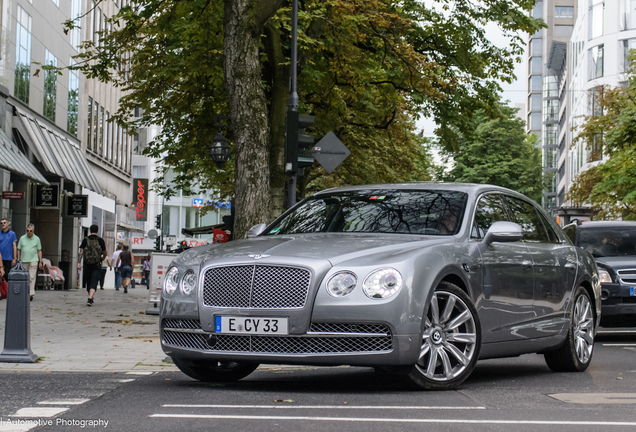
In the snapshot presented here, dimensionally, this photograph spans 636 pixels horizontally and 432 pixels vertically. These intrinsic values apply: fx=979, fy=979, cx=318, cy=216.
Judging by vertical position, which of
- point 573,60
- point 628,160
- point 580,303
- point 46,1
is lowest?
point 580,303

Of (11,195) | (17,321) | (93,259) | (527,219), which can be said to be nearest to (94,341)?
(17,321)

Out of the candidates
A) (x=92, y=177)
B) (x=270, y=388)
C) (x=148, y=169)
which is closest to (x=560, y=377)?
(x=270, y=388)

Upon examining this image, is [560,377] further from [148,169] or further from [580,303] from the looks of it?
[148,169]

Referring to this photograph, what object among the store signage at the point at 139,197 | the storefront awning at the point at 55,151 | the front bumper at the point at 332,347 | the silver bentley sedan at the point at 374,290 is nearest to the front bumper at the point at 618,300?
the silver bentley sedan at the point at 374,290

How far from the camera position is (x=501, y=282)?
7855mm

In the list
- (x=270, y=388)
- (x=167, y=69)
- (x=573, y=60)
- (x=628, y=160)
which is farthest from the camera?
(x=573, y=60)

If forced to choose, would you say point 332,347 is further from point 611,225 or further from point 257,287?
point 611,225

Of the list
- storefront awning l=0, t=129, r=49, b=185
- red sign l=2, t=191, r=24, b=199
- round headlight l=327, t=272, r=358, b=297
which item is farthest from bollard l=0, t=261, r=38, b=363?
red sign l=2, t=191, r=24, b=199

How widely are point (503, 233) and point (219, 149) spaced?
593 inches

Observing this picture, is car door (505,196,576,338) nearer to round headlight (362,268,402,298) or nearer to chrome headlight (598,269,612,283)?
round headlight (362,268,402,298)

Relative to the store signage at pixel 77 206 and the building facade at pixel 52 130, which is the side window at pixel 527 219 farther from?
the store signage at pixel 77 206

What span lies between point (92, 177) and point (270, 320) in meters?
32.7

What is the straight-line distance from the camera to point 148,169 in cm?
9825

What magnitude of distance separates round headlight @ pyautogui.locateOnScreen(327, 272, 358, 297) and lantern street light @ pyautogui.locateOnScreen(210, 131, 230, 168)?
15803 mm
